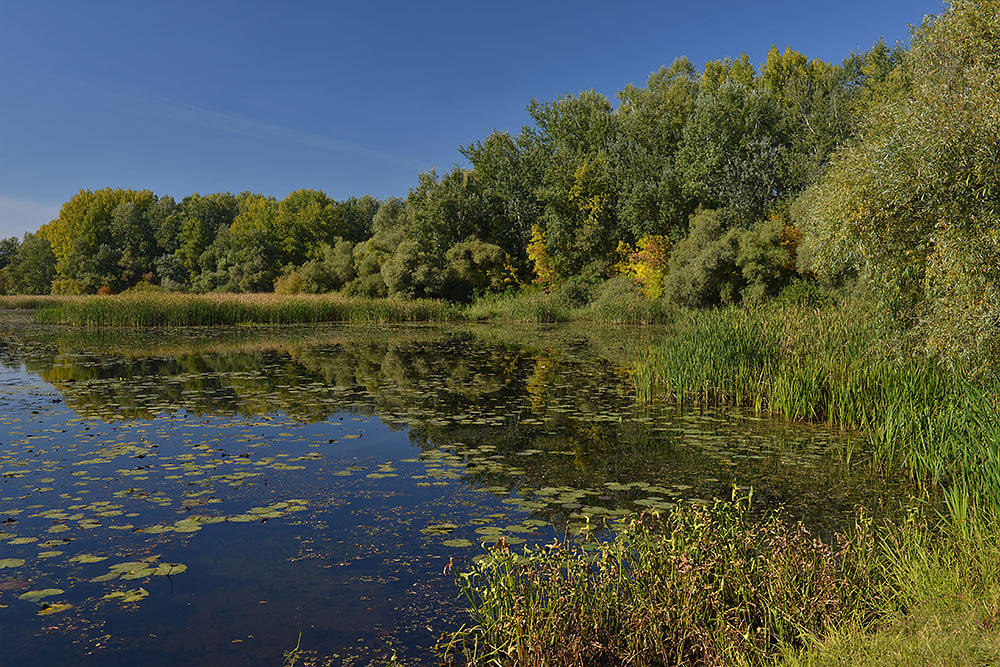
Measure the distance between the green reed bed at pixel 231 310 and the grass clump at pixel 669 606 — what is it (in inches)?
1362

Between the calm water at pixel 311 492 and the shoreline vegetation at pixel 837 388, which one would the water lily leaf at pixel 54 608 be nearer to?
the calm water at pixel 311 492

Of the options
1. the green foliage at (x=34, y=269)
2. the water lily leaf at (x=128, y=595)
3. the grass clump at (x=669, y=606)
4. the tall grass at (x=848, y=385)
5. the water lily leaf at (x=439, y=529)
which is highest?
the green foliage at (x=34, y=269)

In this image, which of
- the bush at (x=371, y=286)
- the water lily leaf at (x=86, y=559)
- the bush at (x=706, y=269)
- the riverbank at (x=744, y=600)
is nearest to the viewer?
the riverbank at (x=744, y=600)

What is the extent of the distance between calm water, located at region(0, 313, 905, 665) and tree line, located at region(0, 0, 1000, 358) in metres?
2.89

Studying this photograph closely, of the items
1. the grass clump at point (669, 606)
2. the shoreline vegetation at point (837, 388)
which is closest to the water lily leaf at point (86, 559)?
the shoreline vegetation at point (837, 388)

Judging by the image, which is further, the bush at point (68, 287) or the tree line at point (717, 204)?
the bush at point (68, 287)

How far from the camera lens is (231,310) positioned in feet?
117

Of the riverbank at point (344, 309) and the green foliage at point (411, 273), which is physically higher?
the green foliage at point (411, 273)

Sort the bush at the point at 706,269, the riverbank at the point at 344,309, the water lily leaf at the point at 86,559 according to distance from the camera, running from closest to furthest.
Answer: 1. the water lily leaf at the point at 86,559
2. the bush at the point at 706,269
3. the riverbank at the point at 344,309

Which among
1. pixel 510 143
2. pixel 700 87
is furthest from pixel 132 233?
pixel 700 87

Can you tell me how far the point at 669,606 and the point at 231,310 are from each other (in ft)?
117

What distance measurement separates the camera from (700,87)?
49.7 meters

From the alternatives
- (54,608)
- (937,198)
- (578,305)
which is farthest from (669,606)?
(578,305)

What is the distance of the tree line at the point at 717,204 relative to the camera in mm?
7254
